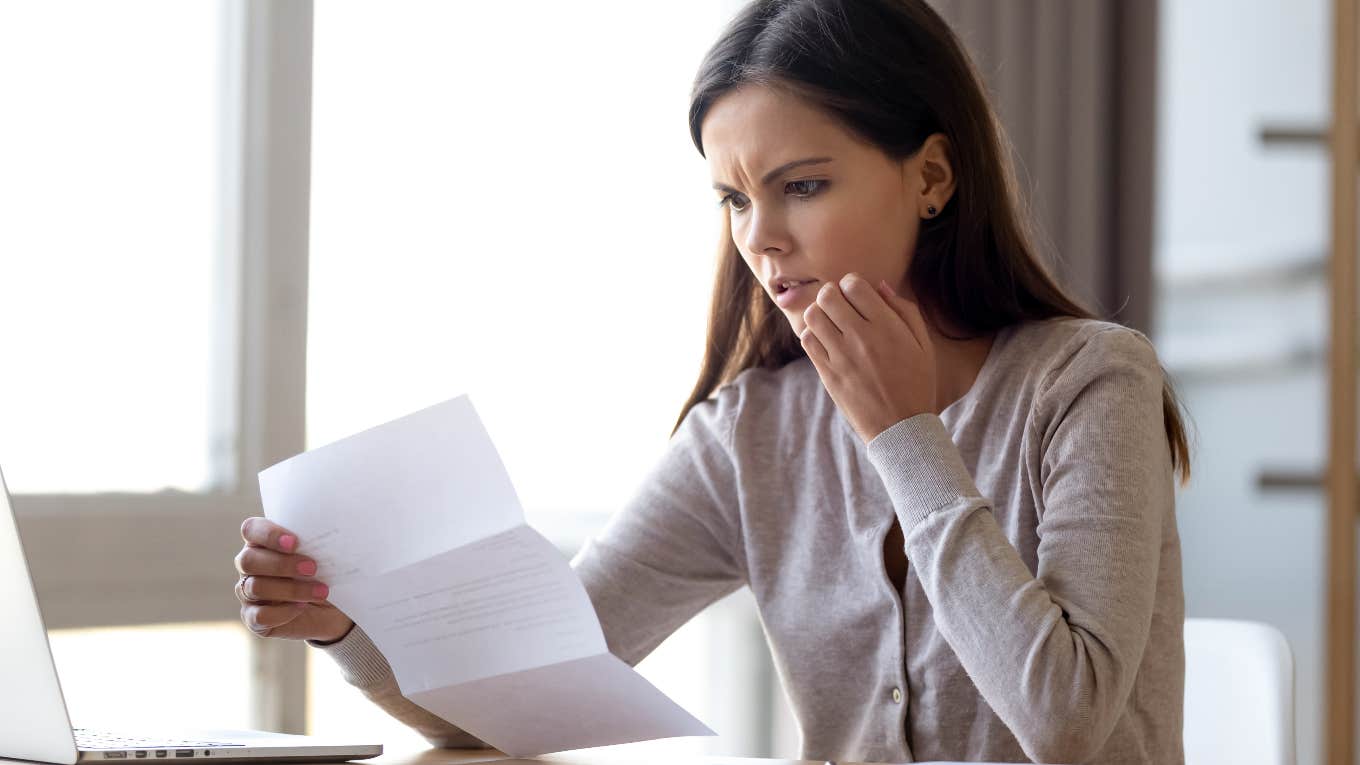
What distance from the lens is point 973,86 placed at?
132 cm

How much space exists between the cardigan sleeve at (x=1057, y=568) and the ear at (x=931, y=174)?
27cm

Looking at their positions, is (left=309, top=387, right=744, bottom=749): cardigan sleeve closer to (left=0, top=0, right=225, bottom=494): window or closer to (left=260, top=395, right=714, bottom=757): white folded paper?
(left=260, top=395, right=714, bottom=757): white folded paper

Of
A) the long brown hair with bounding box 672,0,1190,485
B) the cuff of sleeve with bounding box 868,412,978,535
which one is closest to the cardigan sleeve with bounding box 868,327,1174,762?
the cuff of sleeve with bounding box 868,412,978,535

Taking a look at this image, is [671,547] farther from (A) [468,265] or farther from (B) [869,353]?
(A) [468,265]

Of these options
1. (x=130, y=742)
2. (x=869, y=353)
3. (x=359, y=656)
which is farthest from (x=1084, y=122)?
(x=130, y=742)

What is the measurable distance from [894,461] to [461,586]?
35cm

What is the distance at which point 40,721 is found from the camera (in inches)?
34.6

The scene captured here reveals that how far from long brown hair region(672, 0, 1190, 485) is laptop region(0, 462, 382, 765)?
682 mm

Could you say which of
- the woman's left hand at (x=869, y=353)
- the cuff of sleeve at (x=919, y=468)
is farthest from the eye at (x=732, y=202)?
the cuff of sleeve at (x=919, y=468)

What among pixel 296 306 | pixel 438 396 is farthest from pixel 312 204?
pixel 438 396

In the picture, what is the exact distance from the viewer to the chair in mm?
1271

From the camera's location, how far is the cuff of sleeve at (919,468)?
1.07 meters

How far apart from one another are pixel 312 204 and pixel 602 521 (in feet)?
2.25

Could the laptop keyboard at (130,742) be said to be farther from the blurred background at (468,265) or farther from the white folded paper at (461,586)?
the blurred background at (468,265)
